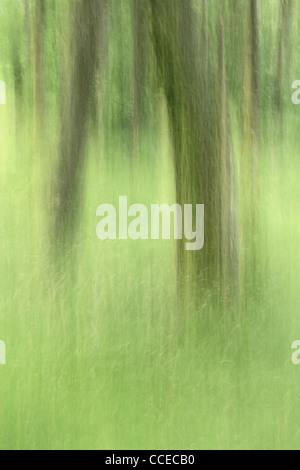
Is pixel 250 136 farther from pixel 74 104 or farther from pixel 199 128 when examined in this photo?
pixel 74 104

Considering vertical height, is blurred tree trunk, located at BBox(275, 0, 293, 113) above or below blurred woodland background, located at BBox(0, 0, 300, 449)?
above

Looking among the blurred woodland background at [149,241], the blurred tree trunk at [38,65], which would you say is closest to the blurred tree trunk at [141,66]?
the blurred woodland background at [149,241]

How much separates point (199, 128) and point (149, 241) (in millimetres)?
179

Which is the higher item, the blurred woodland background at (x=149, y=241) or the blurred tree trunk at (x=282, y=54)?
the blurred tree trunk at (x=282, y=54)

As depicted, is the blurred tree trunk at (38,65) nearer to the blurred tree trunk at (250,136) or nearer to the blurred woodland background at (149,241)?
the blurred woodland background at (149,241)

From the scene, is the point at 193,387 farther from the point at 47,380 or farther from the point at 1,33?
the point at 1,33

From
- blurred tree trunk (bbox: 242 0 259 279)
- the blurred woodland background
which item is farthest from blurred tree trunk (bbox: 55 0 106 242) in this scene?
blurred tree trunk (bbox: 242 0 259 279)

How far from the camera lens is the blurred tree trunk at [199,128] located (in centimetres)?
63

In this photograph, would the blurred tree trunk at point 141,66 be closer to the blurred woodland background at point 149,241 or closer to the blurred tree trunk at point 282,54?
the blurred woodland background at point 149,241

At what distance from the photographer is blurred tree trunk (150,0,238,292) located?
0.63 m

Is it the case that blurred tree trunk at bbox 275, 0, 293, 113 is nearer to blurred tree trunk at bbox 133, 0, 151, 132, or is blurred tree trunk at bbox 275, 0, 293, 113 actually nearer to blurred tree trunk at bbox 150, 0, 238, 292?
blurred tree trunk at bbox 150, 0, 238, 292

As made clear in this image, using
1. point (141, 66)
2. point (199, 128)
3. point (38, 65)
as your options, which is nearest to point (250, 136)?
point (199, 128)

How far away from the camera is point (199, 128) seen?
24.8 inches
